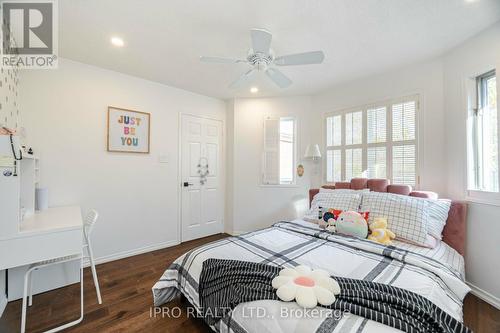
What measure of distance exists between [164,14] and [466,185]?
3.22 meters

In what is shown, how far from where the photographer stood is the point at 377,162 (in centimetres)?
284

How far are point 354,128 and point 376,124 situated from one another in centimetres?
29

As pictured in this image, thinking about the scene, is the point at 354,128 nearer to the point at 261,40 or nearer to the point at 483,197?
the point at 483,197

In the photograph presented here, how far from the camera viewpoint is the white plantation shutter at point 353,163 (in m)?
3.01

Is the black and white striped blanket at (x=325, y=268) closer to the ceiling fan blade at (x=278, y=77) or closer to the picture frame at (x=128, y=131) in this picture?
the ceiling fan blade at (x=278, y=77)

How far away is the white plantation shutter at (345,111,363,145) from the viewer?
3.03 m

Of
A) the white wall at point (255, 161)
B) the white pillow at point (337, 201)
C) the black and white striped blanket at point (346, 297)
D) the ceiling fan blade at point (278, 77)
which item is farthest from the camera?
the white wall at point (255, 161)

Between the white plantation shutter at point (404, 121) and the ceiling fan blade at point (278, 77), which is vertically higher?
the ceiling fan blade at point (278, 77)

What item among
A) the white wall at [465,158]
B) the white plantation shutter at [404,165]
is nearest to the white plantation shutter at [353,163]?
the white plantation shutter at [404,165]

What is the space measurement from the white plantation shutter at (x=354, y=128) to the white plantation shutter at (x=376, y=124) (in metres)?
0.10

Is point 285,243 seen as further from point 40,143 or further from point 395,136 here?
point 40,143

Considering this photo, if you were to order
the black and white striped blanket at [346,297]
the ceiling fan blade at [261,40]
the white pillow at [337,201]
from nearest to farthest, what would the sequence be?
the black and white striped blanket at [346,297] < the ceiling fan blade at [261,40] < the white pillow at [337,201]

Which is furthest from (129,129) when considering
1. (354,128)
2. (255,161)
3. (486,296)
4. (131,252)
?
(486,296)

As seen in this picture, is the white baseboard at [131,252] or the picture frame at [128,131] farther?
the picture frame at [128,131]
